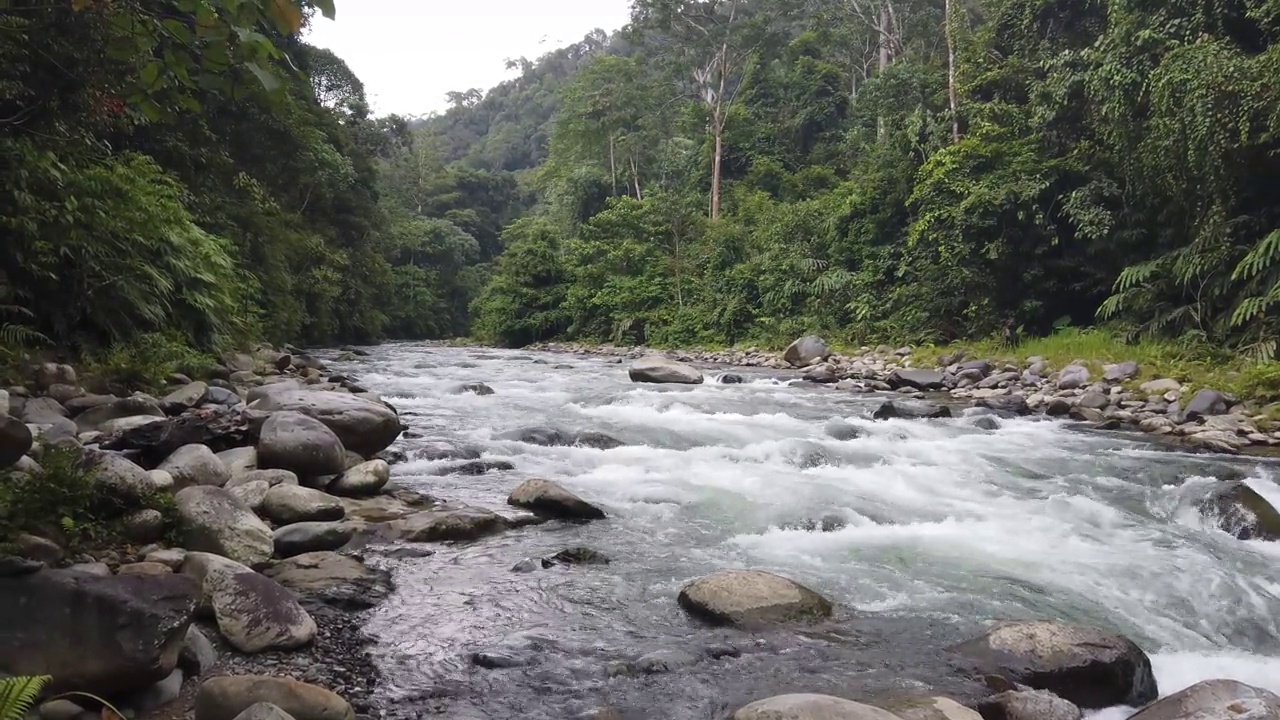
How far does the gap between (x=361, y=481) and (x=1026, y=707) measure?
466 cm

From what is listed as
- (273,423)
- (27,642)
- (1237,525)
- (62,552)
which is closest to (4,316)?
(273,423)

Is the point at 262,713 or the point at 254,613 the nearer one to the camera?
the point at 262,713

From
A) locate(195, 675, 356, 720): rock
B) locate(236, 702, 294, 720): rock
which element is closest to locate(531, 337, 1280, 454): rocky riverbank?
locate(195, 675, 356, 720): rock

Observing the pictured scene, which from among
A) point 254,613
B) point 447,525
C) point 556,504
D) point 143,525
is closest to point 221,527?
point 143,525

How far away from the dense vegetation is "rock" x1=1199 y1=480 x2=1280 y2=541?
5870 mm

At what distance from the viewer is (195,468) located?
4965 mm

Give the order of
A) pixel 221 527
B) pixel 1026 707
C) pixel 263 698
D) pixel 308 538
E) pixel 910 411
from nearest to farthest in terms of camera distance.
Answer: pixel 263 698
pixel 1026 707
pixel 221 527
pixel 308 538
pixel 910 411

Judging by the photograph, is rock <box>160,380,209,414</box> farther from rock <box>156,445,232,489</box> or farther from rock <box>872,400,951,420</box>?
rock <box>872,400,951,420</box>

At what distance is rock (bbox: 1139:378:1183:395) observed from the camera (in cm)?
1023

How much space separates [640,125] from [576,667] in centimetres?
3446

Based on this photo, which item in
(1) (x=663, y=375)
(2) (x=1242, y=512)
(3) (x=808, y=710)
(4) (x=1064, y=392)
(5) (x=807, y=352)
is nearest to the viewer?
(3) (x=808, y=710)

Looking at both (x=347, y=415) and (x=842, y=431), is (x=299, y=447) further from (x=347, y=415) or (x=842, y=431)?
(x=842, y=431)

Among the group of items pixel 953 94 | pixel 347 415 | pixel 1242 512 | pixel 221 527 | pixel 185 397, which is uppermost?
pixel 953 94

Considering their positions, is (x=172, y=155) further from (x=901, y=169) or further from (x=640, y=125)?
(x=640, y=125)
